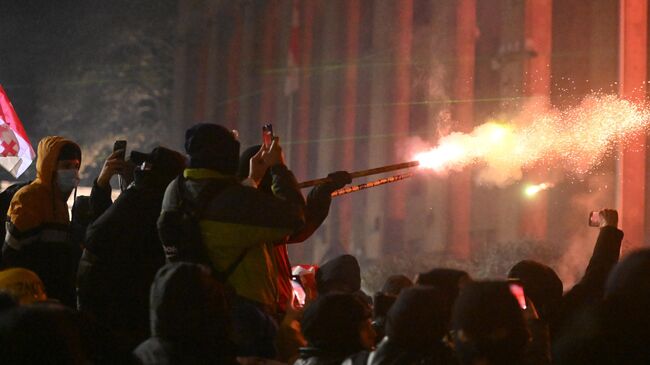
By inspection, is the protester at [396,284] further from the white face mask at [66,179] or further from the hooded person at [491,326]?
the hooded person at [491,326]

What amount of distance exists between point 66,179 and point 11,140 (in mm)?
3543

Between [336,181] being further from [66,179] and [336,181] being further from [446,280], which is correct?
[66,179]

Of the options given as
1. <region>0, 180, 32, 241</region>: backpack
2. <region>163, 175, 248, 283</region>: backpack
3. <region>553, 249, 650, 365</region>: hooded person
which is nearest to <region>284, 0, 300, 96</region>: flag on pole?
<region>0, 180, 32, 241</region>: backpack

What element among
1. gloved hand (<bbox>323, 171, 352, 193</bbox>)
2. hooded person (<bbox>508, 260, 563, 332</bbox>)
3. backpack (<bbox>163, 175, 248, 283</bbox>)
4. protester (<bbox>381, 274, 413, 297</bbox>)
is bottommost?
protester (<bbox>381, 274, 413, 297</bbox>)

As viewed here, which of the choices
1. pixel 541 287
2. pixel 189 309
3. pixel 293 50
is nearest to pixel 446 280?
pixel 541 287

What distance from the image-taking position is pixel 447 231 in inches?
515

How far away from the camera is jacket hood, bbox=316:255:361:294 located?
550 centimetres

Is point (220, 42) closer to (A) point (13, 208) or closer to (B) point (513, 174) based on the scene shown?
(B) point (513, 174)

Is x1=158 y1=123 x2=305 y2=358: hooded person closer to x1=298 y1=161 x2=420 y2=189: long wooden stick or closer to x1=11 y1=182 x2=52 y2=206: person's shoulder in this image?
x1=298 y1=161 x2=420 y2=189: long wooden stick

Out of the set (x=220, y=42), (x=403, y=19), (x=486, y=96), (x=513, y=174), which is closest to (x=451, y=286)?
(x=513, y=174)

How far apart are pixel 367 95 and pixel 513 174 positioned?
187 inches

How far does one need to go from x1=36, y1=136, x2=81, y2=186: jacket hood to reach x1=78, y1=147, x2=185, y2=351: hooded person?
736mm

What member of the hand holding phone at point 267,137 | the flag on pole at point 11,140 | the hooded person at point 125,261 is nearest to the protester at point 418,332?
the hand holding phone at point 267,137

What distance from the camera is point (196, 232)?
155 inches
